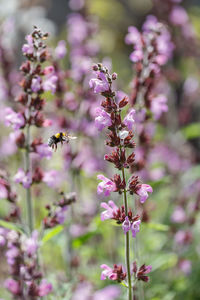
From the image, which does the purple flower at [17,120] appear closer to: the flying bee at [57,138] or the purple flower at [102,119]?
the flying bee at [57,138]

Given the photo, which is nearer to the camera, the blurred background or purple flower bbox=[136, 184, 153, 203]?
purple flower bbox=[136, 184, 153, 203]

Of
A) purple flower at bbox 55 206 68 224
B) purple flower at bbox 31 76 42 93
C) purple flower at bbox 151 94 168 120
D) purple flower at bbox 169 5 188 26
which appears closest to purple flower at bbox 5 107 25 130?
purple flower at bbox 31 76 42 93

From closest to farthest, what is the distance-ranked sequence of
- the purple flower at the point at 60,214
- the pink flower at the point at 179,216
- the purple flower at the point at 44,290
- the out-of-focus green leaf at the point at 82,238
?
the purple flower at the point at 44,290 < the purple flower at the point at 60,214 < the out-of-focus green leaf at the point at 82,238 < the pink flower at the point at 179,216

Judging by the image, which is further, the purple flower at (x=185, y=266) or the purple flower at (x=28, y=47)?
the purple flower at (x=185, y=266)

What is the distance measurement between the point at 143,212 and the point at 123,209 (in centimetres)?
118

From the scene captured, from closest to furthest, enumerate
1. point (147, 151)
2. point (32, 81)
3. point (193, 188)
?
point (32, 81) < point (147, 151) < point (193, 188)

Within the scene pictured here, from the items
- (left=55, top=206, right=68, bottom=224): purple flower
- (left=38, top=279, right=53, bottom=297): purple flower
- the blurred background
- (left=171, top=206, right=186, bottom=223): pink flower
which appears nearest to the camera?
(left=38, top=279, right=53, bottom=297): purple flower

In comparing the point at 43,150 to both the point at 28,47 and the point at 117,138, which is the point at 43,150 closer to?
the point at 28,47

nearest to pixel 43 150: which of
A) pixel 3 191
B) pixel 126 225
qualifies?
pixel 3 191

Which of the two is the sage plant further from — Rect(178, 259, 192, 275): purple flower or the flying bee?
Rect(178, 259, 192, 275): purple flower

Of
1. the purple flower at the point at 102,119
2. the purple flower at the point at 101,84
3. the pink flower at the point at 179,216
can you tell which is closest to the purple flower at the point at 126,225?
the purple flower at the point at 102,119

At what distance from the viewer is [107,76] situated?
2.13 metres

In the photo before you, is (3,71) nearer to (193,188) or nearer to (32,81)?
(32,81)

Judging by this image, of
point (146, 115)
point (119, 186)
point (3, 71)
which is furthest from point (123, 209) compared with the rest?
point (3, 71)
